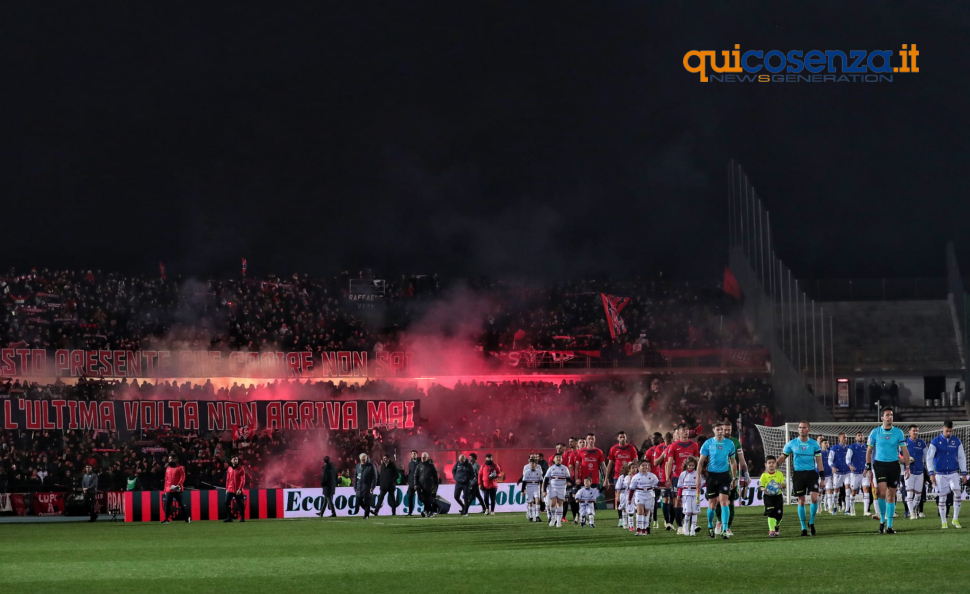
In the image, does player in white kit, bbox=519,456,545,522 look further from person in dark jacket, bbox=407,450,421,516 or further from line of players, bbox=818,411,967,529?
line of players, bbox=818,411,967,529

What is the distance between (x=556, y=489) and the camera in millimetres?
24766

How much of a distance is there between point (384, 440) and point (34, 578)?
3074 cm

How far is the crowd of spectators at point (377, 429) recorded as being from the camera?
1481 inches

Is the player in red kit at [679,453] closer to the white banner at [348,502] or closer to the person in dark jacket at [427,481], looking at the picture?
the person in dark jacket at [427,481]

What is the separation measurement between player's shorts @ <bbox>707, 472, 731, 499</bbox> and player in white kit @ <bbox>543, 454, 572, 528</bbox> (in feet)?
19.4

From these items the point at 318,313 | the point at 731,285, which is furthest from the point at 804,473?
the point at 731,285

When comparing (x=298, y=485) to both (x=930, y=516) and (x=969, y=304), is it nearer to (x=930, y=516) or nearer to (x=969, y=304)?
(x=930, y=516)

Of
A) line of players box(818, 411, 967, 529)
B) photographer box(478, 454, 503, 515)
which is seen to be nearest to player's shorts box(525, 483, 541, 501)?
photographer box(478, 454, 503, 515)

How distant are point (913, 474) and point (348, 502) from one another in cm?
1714

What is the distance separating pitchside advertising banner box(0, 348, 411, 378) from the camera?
44500mm

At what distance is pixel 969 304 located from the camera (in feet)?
180

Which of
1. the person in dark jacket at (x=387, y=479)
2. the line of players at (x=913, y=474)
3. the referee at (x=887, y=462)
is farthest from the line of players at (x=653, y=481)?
the person in dark jacket at (x=387, y=479)

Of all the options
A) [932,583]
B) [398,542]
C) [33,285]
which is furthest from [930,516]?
[33,285]

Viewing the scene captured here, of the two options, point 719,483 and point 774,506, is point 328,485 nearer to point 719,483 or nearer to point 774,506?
point 719,483
